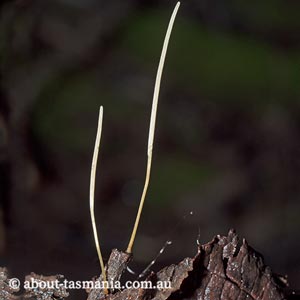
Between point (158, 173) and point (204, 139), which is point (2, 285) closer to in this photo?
point (158, 173)

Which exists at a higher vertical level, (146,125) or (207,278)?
(146,125)

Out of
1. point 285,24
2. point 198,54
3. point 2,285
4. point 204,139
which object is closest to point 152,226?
point 204,139

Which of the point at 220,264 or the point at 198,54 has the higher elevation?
the point at 198,54

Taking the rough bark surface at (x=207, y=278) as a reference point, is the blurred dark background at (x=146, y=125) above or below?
above

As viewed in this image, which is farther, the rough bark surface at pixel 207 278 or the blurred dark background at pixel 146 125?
the blurred dark background at pixel 146 125

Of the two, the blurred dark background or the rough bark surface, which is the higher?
the blurred dark background

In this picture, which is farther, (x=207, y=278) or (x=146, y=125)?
(x=146, y=125)

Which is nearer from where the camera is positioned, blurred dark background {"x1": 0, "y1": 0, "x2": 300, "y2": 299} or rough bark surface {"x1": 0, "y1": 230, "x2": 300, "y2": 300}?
rough bark surface {"x1": 0, "y1": 230, "x2": 300, "y2": 300}

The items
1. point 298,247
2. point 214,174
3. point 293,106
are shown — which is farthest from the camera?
point 293,106
